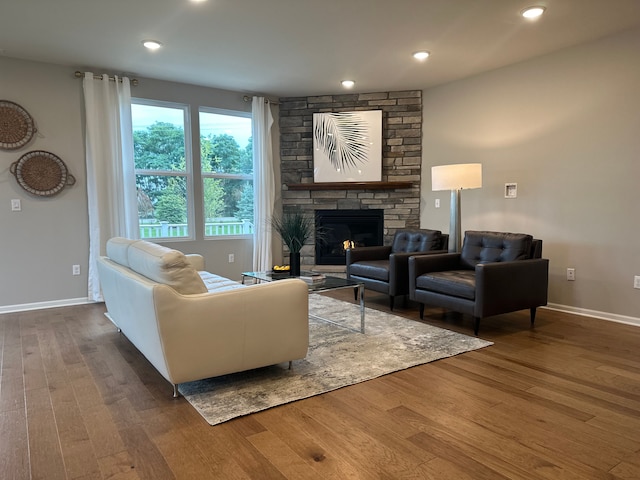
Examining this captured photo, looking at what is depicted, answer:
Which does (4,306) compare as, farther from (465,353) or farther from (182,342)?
(465,353)

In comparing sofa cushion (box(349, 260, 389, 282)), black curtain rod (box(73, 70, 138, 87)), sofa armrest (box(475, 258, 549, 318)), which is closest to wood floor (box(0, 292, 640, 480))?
sofa armrest (box(475, 258, 549, 318))

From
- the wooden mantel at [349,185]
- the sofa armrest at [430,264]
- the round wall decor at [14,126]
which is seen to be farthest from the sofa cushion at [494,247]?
the round wall decor at [14,126]

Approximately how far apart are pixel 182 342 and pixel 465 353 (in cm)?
197

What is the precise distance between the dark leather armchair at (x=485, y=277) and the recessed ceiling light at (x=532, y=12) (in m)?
1.79

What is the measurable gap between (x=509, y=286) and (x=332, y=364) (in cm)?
167

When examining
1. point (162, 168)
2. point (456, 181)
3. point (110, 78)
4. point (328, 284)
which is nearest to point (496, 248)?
point (456, 181)

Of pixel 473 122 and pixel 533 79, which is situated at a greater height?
pixel 533 79

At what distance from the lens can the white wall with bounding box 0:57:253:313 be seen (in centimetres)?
432

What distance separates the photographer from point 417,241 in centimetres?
473

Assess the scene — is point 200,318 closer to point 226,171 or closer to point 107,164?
point 107,164

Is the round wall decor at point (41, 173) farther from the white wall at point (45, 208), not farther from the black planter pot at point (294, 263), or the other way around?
the black planter pot at point (294, 263)

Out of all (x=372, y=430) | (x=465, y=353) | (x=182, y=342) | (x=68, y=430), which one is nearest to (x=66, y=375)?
(x=68, y=430)

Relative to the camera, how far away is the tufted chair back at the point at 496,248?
12.3 feet

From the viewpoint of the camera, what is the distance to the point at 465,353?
10.0ft
